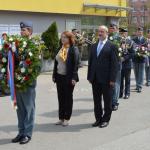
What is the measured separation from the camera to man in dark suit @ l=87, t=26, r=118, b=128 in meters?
8.30

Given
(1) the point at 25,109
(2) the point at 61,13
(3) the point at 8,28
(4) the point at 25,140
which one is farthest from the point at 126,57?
(2) the point at 61,13

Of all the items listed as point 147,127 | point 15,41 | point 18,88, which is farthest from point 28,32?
point 147,127

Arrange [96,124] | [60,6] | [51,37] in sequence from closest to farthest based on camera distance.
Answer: [96,124] → [51,37] → [60,6]

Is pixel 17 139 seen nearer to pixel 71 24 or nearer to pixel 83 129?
pixel 83 129

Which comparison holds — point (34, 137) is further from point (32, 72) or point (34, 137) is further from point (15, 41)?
point (15, 41)

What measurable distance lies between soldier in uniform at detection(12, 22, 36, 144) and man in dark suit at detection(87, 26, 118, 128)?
1641 mm

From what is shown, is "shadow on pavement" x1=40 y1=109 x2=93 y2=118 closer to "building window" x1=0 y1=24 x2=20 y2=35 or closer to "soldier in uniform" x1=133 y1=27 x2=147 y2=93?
"soldier in uniform" x1=133 y1=27 x2=147 y2=93

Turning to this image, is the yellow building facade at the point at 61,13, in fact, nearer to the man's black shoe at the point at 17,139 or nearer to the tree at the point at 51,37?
the tree at the point at 51,37

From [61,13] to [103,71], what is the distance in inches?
534

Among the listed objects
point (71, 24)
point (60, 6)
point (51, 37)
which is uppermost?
point (60, 6)

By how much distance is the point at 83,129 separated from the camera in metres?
8.25

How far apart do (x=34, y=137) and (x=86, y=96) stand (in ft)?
16.0

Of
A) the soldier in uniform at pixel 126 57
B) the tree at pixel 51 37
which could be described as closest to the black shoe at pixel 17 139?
the soldier in uniform at pixel 126 57

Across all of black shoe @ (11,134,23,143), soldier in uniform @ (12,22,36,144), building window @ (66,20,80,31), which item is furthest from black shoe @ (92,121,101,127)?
building window @ (66,20,80,31)
